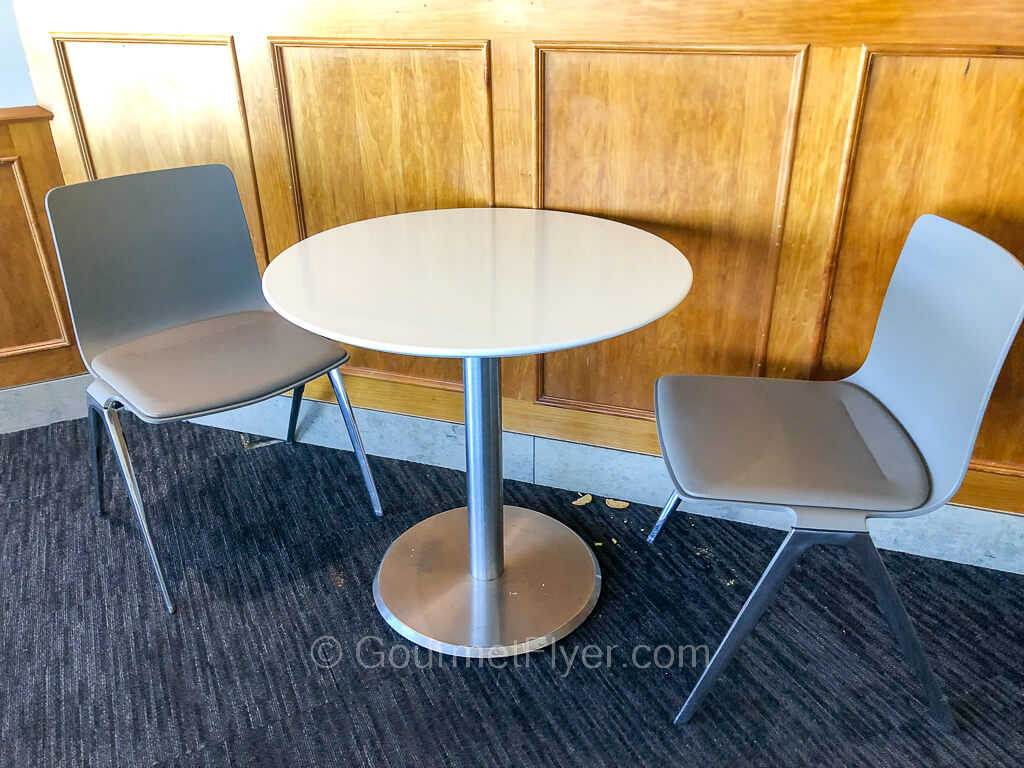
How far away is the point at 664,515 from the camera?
6.45ft

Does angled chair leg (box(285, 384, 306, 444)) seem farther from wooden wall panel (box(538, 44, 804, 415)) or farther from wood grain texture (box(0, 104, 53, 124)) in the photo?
wood grain texture (box(0, 104, 53, 124))

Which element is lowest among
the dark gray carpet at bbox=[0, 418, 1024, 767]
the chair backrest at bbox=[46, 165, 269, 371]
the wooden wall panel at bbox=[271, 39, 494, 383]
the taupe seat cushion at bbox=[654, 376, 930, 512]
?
the dark gray carpet at bbox=[0, 418, 1024, 767]

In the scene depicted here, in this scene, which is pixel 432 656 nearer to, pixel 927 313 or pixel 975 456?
pixel 927 313

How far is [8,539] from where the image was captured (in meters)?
2.08

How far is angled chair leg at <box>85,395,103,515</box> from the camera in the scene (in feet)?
6.18

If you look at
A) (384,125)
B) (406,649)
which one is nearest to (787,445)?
(406,649)

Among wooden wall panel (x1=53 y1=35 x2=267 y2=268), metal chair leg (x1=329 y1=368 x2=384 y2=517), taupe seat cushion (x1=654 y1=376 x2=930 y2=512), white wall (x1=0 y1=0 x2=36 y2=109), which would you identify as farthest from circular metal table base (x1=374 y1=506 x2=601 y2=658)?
white wall (x1=0 y1=0 x2=36 y2=109)

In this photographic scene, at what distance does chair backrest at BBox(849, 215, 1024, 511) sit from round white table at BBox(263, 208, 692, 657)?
0.47 meters

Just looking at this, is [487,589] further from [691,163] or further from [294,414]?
[691,163]

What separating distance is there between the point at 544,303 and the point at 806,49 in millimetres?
794

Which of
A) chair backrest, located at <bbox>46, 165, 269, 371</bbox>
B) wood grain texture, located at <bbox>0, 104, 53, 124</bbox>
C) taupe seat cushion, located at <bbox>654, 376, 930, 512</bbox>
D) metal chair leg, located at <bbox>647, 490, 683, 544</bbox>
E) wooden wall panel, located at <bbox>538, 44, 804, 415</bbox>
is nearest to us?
taupe seat cushion, located at <bbox>654, 376, 930, 512</bbox>

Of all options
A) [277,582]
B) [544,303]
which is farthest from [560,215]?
[277,582]

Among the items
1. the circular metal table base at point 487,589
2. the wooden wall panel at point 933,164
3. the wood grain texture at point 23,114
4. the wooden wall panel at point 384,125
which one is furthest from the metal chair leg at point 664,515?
the wood grain texture at point 23,114

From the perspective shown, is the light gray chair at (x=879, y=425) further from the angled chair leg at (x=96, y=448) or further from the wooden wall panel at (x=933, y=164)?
the angled chair leg at (x=96, y=448)
